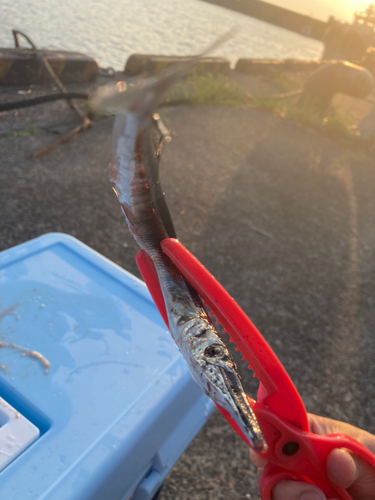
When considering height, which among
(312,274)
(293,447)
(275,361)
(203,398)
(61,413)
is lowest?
(312,274)

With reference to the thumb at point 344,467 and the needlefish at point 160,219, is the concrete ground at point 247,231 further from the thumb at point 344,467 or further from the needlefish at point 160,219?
the needlefish at point 160,219

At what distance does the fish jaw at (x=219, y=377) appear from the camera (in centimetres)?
57

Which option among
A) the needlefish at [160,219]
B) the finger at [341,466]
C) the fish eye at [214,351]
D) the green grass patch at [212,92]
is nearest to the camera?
the needlefish at [160,219]

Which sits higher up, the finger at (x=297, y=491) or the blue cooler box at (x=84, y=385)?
the finger at (x=297, y=491)

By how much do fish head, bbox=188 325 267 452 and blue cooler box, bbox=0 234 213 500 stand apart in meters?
0.51

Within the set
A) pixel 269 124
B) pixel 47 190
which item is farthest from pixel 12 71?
pixel 269 124

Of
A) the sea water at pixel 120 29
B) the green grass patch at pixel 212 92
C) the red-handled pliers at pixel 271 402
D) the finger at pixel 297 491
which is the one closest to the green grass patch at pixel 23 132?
the green grass patch at pixel 212 92

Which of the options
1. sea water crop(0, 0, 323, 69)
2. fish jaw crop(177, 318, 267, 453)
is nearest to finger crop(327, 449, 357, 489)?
fish jaw crop(177, 318, 267, 453)

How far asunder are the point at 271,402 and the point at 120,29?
306 inches

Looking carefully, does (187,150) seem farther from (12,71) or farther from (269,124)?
(12,71)

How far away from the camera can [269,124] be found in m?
5.45

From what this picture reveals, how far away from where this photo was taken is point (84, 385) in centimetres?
106

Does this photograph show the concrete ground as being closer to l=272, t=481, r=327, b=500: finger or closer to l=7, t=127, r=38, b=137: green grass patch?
l=7, t=127, r=38, b=137: green grass patch

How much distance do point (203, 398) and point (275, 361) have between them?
672 millimetres
